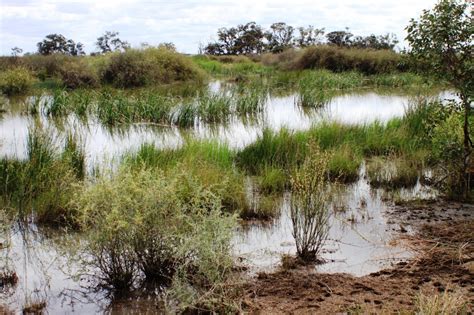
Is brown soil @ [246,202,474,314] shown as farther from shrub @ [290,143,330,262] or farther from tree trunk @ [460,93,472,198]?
tree trunk @ [460,93,472,198]

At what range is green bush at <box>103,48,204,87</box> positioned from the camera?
Answer: 82.2 feet

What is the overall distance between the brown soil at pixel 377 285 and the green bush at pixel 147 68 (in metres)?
20.7

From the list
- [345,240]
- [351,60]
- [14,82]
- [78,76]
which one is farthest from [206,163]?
[351,60]

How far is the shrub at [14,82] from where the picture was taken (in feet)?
71.8

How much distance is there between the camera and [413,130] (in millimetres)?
11039

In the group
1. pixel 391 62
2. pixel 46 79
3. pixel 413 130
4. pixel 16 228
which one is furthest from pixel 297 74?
pixel 16 228

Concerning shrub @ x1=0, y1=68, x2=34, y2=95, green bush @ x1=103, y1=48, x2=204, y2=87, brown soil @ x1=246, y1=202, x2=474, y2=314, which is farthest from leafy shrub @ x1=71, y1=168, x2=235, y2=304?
green bush @ x1=103, y1=48, x2=204, y2=87

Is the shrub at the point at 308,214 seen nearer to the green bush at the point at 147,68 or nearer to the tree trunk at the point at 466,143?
the tree trunk at the point at 466,143

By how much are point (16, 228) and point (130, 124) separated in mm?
8128

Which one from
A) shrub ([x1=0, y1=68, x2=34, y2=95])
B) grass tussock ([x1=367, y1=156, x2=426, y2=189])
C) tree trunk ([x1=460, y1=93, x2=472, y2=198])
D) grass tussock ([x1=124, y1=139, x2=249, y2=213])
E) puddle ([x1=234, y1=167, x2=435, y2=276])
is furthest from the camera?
shrub ([x1=0, y1=68, x2=34, y2=95])

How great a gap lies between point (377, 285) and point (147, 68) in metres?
22.1

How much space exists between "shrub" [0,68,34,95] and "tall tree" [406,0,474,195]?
18.3 m

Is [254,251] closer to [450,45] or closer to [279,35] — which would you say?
[450,45]

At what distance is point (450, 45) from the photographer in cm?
731
